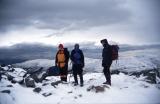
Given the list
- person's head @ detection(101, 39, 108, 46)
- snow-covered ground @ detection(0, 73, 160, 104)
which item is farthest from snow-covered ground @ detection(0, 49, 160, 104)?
person's head @ detection(101, 39, 108, 46)

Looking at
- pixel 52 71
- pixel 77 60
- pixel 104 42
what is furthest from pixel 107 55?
pixel 52 71

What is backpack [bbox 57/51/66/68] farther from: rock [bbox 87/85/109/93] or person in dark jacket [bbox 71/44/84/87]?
rock [bbox 87/85/109/93]

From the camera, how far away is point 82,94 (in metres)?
14.5

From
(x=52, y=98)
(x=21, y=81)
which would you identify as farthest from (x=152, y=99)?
(x=21, y=81)

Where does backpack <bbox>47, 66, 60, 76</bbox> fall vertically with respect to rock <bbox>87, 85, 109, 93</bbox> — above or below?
above

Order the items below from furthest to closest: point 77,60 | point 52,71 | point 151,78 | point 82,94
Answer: point 52,71 → point 151,78 → point 77,60 → point 82,94

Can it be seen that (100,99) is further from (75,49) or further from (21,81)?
(21,81)

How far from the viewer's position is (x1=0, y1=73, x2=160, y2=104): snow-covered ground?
13367 millimetres

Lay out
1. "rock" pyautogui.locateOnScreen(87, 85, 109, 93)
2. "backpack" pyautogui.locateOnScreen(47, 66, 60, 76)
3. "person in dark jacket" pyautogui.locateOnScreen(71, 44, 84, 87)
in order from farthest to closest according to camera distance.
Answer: "backpack" pyautogui.locateOnScreen(47, 66, 60, 76), "person in dark jacket" pyautogui.locateOnScreen(71, 44, 84, 87), "rock" pyautogui.locateOnScreen(87, 85, 109, 93)

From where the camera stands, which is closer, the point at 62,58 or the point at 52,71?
the point at 62,58

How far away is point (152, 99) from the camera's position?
44.5ft

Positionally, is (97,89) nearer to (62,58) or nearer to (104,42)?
(104,42)

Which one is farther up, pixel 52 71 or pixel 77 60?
pixel 77 60

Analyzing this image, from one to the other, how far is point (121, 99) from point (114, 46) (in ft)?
11.4
